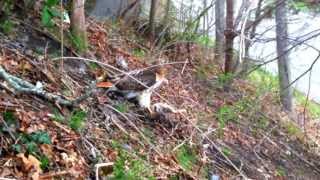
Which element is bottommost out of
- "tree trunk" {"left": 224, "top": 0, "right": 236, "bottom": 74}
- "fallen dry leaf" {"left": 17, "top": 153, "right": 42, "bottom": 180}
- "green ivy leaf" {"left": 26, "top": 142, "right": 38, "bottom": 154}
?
"fallen dry leaf" {"left": 17, "top": 153, "right": 42, "bottom": 180}

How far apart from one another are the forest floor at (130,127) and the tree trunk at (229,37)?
0.17 metres

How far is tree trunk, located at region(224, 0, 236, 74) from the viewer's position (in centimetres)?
686

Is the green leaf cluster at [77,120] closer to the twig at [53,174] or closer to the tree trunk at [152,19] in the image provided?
the twig at [53,174]

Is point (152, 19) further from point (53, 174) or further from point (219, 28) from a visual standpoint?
point (53, 174)

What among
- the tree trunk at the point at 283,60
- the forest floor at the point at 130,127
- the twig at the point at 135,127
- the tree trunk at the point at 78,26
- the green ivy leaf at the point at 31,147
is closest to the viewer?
the green ivy leaf at the point at 31,147

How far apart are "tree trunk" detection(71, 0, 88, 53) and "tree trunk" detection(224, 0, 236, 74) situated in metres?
2.33

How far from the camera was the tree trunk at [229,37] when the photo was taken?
6.86 meters

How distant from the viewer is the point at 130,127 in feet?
14.3

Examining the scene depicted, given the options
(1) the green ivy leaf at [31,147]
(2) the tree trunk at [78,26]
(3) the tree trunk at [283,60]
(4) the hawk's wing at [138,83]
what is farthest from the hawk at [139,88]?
(3) the tree trunk at [283,60]

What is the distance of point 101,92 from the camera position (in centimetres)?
454

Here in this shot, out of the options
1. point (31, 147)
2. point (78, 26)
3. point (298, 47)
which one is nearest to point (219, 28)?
point (298, 47)

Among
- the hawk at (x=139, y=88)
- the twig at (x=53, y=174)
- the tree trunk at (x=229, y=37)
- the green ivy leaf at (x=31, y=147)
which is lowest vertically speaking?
the twig at (x=53, y=174)

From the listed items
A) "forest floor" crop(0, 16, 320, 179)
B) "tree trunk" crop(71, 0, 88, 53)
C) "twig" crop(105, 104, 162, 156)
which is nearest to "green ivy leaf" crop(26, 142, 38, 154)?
"forest floor" crop(0, 16, 320, 179)

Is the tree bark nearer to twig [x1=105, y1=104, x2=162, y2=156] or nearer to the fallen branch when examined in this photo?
twig [x1=105, y1=104, x2=162, y2=156]
